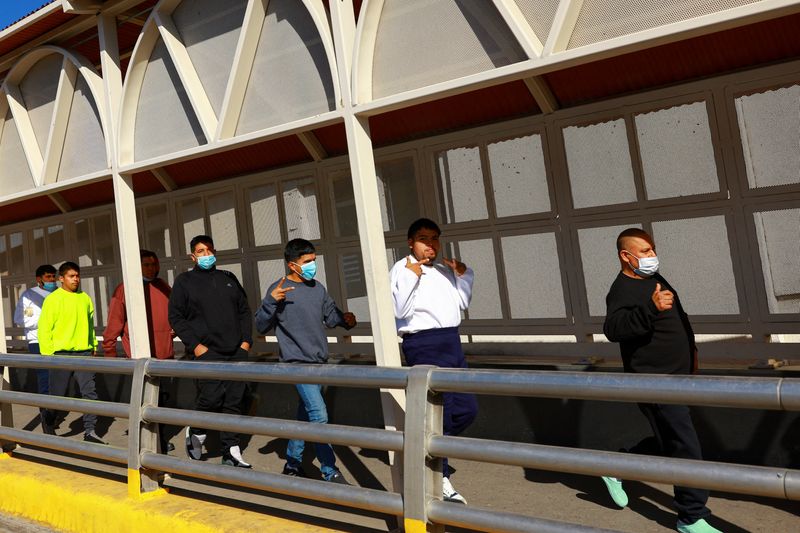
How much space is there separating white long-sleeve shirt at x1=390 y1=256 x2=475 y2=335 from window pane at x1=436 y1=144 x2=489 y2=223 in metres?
1.90

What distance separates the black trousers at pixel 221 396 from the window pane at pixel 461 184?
2241mm

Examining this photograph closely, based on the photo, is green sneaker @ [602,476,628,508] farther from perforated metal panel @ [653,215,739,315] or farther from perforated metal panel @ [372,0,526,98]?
perforated metal panel @ [372,0,526,98]

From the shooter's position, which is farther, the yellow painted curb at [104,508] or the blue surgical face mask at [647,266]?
the blue surgical face mask at [647,266]

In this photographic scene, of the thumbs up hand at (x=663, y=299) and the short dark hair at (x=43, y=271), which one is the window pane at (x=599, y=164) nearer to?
the thumbs up hand at (x=663, y=299)

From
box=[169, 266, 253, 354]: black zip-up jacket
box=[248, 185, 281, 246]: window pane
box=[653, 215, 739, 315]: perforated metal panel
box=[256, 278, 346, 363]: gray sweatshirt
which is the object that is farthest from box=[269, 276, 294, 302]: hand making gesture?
box=[248, 185, 281, 246]: window pane

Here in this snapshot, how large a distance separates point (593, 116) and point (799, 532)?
319 cm

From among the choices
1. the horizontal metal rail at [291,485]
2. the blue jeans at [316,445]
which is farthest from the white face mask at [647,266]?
the blue jeans at [316,445]

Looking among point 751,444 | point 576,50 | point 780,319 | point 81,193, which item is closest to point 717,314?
point 780,319

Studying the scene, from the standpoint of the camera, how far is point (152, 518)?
14.3 feet

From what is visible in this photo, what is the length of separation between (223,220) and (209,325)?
3.13 m

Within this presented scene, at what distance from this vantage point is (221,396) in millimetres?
5898

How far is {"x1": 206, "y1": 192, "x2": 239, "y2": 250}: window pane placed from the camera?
881 centimetres

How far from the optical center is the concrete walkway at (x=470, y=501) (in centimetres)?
413

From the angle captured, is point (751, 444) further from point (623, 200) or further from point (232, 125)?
point (232, 125)
